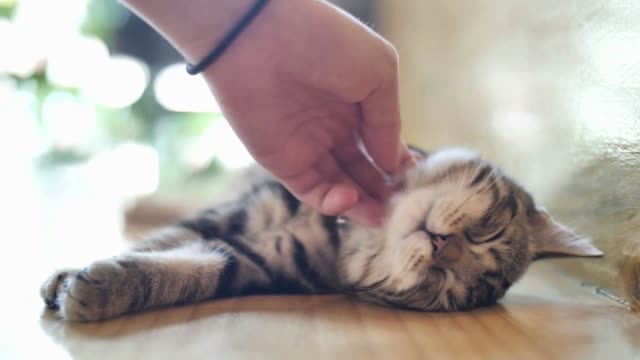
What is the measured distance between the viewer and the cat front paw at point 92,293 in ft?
3.79

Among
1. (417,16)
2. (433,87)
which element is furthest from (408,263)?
(417,16)

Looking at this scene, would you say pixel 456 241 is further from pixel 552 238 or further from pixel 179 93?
pixel 179 93

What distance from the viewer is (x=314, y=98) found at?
4.38ft

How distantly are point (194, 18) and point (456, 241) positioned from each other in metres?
0.62

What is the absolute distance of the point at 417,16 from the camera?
3.33 metres

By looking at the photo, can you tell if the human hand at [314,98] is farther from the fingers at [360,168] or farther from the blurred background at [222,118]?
the blurred background at [222,118]

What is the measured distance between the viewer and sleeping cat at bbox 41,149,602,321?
1.26 m

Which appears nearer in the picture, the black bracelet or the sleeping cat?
the black bracelet

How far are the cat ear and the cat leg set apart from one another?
0.61m

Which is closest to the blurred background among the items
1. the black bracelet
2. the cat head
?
the cat head

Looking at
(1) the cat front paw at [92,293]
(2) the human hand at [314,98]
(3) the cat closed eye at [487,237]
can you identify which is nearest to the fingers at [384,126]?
(2) the human hand at [314,98]

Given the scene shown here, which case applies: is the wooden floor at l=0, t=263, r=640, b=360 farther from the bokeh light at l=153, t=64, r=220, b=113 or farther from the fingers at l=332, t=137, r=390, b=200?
the bokeh light at l=153, t=64, r=220, b=113

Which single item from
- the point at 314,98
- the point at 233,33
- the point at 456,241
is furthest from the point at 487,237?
the point at 233,33

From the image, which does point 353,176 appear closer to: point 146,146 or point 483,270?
point 483,270
